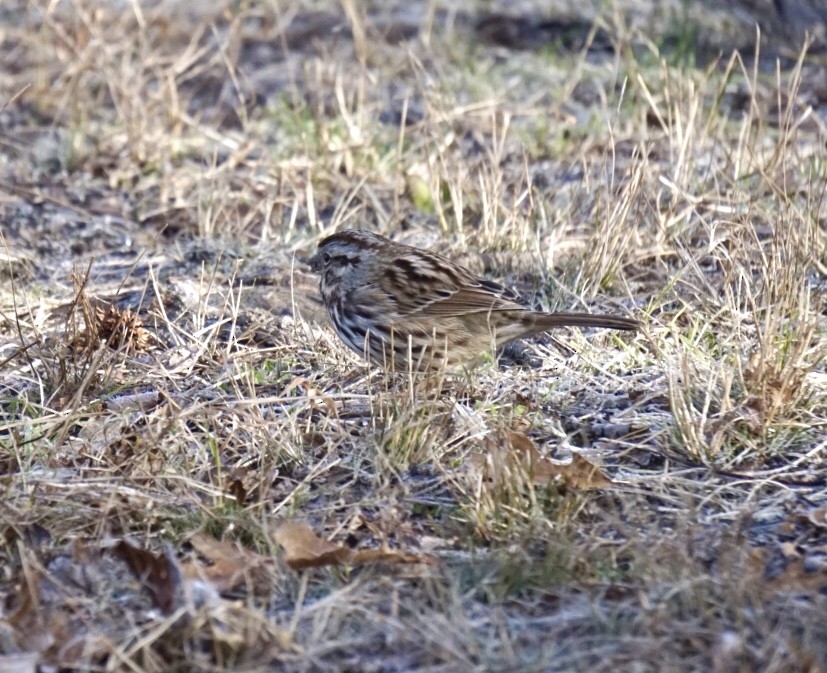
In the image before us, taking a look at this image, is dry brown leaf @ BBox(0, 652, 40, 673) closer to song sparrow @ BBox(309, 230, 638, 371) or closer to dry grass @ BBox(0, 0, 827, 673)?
dry grass @ BBox(0, 0, 827, 673)

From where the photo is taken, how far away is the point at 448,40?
10.0 m

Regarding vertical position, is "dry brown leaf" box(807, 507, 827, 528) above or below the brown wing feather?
above

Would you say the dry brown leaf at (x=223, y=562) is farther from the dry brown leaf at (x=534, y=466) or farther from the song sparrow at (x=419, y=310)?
the song sparrow at (x=419, y=310)

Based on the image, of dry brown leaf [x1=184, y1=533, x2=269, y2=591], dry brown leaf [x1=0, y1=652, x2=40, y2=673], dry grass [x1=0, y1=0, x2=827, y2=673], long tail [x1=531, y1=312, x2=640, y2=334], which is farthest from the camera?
long tail [x1=531, y1=312, x2=640, y2=334]

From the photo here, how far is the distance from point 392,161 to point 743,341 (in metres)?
3.34

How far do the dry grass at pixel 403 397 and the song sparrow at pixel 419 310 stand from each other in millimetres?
165

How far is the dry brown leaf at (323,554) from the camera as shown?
13.1 ft

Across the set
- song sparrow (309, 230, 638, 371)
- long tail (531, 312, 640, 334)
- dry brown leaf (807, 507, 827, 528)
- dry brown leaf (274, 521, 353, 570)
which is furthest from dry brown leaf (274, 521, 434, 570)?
long tail (531, 312, 640, 334)

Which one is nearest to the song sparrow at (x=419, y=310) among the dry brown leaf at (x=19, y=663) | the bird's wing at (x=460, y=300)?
the bird's wing at (x=460, y=300)

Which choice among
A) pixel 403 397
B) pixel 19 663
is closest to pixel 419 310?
pixel 403 397

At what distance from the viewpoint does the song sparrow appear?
5.78 m

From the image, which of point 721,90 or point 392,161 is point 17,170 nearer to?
point 392,161

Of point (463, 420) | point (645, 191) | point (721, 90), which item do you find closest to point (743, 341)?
point (463, 420)

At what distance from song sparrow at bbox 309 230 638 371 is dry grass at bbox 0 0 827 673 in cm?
17
